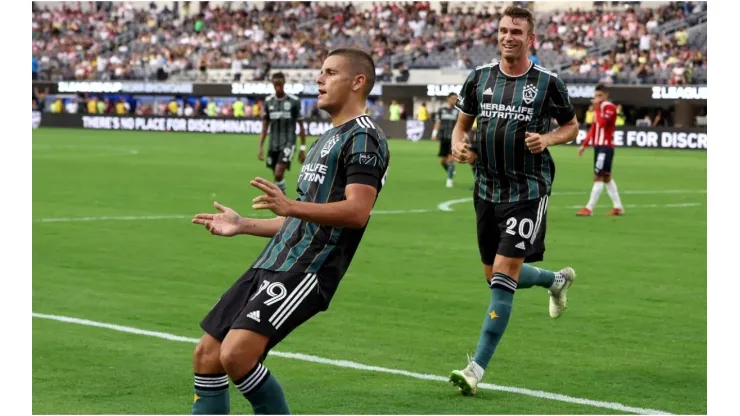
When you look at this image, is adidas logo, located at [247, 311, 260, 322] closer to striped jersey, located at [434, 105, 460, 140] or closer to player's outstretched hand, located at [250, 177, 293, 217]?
player's outstretched hand, located at [250, 177, 293, 217]

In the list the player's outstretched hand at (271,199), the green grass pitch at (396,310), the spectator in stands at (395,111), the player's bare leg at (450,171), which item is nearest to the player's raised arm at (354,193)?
the player's outstretched hand at (271,199)

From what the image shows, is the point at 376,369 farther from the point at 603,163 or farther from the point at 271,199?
→ the point at 603,163

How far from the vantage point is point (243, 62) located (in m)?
63.5

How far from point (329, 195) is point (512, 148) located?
3.15m

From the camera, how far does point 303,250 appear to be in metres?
6.06

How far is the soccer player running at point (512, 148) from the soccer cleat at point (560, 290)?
23.0 inches

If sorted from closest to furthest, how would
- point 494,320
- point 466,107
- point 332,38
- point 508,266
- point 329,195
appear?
point 329,195 < point 494,320 < point 508,266 < point 466,107 < point 332,38

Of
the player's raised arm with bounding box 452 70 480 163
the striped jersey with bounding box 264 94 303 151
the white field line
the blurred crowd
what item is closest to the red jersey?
the white field line

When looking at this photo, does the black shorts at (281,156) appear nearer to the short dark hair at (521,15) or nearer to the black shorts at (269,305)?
the short dark hair at (521,15)

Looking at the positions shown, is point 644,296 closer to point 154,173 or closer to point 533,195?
point 533,195

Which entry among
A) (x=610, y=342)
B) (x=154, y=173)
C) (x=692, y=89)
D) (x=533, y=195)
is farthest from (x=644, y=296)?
(x=692, y=89)

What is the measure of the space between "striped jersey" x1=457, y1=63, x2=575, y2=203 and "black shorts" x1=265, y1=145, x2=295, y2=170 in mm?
13693

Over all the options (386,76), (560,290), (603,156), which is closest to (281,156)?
(603,156)

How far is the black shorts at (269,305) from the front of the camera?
19.3ft
